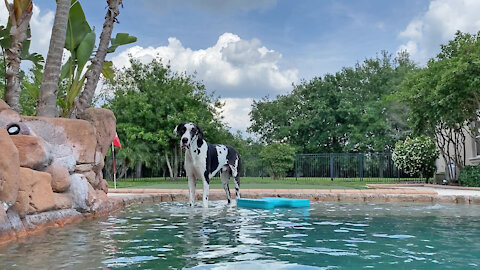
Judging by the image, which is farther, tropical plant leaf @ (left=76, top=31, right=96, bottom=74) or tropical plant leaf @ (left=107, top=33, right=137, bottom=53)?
tropical plant leaf @ (left=107, top=33, right=137, bottom=53)

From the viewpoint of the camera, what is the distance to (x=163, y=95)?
2605 centimetres

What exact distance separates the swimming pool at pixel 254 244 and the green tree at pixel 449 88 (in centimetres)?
983

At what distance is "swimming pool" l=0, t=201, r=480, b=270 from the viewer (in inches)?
140

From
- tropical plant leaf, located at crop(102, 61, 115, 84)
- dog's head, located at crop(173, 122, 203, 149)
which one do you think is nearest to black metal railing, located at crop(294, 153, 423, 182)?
tropical plant leaf, located at crop(102, 61, 115, 84)

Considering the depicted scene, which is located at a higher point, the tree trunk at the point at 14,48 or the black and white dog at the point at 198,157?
the tree trunk at the point at 14,48

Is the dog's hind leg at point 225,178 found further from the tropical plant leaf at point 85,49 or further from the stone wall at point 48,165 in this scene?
the tropical plant leaf at point 85,49

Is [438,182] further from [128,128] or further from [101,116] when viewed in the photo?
[101,116]

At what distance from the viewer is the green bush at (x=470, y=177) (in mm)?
16422

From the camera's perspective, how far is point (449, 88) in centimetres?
1616

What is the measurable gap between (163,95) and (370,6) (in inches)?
523

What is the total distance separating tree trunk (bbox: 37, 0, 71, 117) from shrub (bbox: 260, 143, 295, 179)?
19951 millimetres

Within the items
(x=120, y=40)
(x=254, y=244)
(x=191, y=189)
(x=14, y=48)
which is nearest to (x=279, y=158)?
(x=120, y=40)

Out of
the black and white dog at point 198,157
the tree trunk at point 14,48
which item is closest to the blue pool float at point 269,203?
the black and white dog at point 198,157

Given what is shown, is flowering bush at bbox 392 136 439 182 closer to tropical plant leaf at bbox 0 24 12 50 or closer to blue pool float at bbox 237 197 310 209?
blue pool float at bbox 237 197 310 209
